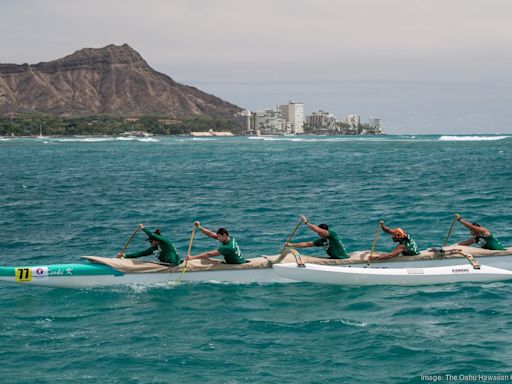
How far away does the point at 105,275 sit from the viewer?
20.5 m

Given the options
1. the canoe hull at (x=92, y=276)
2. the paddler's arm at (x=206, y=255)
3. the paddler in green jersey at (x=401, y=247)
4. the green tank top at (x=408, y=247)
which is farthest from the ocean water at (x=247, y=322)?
the green tank top at (x=408, y=247)

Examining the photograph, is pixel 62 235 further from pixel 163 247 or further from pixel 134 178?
pixel 134 178

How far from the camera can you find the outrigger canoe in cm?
2038

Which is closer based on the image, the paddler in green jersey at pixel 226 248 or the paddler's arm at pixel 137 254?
the paddler in green jersey at pixel 226 248

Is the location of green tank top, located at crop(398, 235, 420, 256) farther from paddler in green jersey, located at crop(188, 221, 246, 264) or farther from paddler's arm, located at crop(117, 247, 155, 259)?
paddler's arm, located at crop(117, 247, 155, 259)

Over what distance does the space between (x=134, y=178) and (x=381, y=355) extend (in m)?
50.8

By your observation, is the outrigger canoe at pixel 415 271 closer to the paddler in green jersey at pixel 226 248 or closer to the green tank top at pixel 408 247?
the green tank top at pixel 408 247

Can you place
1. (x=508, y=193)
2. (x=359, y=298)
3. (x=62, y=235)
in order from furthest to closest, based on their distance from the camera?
(x=508, y=193) < (x=62, y=235) < (x=359, y=298)

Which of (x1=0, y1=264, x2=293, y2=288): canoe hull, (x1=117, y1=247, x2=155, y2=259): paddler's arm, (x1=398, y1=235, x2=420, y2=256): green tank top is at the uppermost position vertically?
(x1=398, y1=235, x2=420, y2=256): green tank top

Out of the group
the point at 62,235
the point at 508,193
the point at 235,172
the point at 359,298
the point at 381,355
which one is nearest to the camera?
the point at 381,355

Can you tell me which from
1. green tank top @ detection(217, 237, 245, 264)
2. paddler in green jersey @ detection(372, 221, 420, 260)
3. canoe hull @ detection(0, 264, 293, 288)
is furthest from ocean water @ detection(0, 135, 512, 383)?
paddler in green jersey @ detection(372, 221, 420, 260)

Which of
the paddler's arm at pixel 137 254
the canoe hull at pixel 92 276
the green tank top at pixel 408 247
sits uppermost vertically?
the green tank top at pixel 408 247

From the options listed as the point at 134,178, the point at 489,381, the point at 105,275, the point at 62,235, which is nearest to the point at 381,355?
the point at 489,381

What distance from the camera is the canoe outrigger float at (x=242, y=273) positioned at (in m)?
20.4
